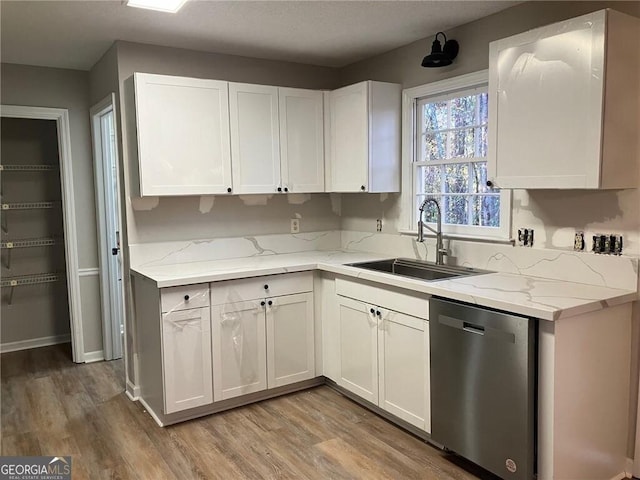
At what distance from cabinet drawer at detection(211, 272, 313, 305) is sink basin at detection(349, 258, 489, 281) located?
0.36 meters

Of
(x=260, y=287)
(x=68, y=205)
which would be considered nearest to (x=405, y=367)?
(x=260, y=287)

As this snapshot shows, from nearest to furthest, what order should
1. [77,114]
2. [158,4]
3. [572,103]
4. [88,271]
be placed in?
[572,103] < [158,4] < [77,114] < [88,271]

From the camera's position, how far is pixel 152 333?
3223 mm

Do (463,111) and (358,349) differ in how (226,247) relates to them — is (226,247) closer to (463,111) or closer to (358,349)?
(358,349)

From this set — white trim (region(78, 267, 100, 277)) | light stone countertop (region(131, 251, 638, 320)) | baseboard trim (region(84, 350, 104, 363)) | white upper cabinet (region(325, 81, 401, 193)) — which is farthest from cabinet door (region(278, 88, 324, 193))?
baseboard trim (region(84, 350, 104, 363))

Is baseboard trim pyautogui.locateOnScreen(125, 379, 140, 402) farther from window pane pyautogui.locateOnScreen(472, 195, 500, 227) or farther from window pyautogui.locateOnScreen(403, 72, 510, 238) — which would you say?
window pane pyautogui.locateOnScreen(472, 195, 500, 227)

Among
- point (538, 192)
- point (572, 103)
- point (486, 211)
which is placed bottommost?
point (486, 211)

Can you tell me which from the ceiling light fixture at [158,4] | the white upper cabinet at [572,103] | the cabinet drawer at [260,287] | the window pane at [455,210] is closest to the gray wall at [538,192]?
the white upper cabinet at [572,103]

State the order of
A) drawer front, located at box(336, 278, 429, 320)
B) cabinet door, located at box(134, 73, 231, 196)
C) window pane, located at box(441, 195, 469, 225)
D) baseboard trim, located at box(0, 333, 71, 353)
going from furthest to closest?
1. baseboard trim, located at box(0, 333, 71, 353)
2. window pane, located at box(441, 195, 469, 225)
3. cabinet door, located at box(134, 73, 231, 196)
4. drawer front, located at box(336, 278, 429, 320)

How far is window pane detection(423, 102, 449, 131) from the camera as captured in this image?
11.3 feet

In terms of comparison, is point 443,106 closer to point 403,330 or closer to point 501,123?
point 501,123

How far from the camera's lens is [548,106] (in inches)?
94.6

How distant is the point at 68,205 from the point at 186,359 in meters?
1.91

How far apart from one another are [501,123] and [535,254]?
735 millimetres
